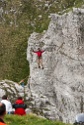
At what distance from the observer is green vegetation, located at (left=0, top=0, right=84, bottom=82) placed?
79312mm

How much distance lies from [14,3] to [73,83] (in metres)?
41.2

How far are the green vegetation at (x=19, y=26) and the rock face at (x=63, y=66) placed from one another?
52.5 feet

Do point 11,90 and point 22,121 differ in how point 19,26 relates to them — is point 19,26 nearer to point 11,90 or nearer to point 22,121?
point 11,90

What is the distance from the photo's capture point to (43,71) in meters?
58.1

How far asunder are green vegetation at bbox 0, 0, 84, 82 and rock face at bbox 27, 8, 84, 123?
16.0 meters

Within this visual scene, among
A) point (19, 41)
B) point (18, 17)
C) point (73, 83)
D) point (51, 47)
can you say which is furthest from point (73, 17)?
point (18, 17)

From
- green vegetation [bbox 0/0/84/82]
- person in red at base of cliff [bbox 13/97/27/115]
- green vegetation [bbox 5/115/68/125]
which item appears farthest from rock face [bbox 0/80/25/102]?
green vegetation [bbox 0/0/84/82]

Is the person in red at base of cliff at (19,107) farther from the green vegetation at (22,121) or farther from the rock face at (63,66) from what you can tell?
the rock face at (63,66)

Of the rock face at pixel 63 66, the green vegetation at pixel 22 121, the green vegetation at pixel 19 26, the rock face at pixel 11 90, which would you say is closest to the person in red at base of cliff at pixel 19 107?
the green vegetation at pixel 22 121

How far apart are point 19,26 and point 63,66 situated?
3248 centimetres

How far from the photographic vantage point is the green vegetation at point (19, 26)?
79.3 metres

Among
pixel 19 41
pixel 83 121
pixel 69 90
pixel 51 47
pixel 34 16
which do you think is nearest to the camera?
pixel 83 121

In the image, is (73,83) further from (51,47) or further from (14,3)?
(14,3)

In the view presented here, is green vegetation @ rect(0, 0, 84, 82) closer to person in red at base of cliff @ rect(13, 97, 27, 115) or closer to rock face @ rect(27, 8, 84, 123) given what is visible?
rock face @ rect(27, 8, 84, 123)
